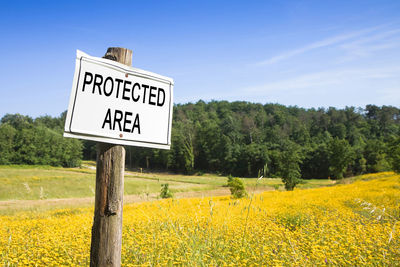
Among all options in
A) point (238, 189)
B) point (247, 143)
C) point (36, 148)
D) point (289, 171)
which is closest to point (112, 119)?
point (238, 189)

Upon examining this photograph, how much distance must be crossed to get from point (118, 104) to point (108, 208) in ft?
2.28

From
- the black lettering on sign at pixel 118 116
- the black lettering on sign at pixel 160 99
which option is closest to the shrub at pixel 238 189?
the black lettering on sign at pixel 160 99

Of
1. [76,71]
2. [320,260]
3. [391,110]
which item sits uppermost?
[391,110]

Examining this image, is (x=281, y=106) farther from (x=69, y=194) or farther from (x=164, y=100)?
(x=164, y=100)

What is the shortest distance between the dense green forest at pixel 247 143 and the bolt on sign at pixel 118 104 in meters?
35.4

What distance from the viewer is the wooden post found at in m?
1.69

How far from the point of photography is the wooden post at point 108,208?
169cm

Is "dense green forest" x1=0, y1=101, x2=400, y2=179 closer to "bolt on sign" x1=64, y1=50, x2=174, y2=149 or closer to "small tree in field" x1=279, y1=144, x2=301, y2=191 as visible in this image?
"small tree in field" x1=279, y1=144, x2=301, y2=191

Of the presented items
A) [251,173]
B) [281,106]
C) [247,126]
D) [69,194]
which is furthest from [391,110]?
[69,194]

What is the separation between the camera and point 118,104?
1681 millimetres

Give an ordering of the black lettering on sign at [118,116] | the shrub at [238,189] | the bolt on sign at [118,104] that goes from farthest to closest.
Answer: the shrub at [238,189]
the black lettering on sign at [118,116]
the bolt on sign at [118,104]

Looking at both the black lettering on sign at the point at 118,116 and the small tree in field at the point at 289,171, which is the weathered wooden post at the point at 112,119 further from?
the small tree in field at the point at 289,171

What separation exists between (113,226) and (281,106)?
371 feet

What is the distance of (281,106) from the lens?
356 feet
